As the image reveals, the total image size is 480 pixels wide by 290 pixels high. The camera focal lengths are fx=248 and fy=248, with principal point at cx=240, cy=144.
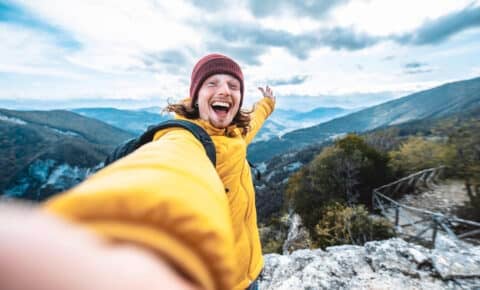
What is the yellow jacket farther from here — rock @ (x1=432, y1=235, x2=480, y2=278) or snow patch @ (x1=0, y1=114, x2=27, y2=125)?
snow patch @ (x1=0, y1=114, x2=27, y2=125)

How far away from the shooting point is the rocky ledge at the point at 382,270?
391 centimetres

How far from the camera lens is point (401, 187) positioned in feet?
51.8

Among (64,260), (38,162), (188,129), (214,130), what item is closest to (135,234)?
(64,260)

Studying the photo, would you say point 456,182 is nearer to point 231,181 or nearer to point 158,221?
point 231,181

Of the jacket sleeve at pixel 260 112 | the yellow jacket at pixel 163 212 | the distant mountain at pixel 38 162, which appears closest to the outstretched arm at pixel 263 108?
the jacket sleeve at pixel 260 112

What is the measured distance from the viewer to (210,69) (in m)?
2.37

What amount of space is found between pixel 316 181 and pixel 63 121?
764 feet

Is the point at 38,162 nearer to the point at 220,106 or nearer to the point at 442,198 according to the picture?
the point at 442,198

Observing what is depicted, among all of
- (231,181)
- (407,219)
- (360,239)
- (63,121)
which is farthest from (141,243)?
(63,121)

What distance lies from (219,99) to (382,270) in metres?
4.19

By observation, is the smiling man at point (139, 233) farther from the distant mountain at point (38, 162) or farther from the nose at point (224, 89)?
the distant mountain at point (38, 162)

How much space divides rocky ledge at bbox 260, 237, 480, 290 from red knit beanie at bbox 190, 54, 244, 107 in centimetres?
362

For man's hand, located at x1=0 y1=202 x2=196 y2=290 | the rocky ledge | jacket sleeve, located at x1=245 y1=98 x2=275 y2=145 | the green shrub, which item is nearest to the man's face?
jacket sleeve, located at x1=245 y1=98 x2=275 y2=145

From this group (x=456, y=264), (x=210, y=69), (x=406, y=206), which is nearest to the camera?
(x=210, y=69)
